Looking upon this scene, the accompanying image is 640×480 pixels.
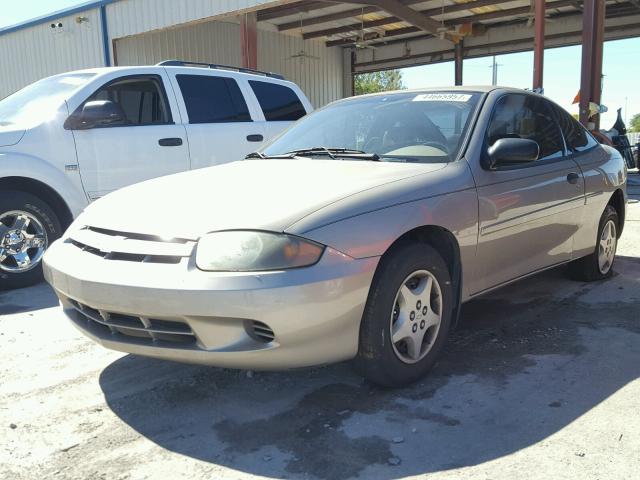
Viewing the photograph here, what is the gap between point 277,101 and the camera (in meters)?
6.86

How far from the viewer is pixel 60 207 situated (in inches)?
206

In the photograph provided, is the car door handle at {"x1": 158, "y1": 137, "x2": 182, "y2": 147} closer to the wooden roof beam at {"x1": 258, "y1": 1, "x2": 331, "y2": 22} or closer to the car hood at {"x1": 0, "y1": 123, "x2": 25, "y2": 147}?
the car hood at {"x1": 0, "y1": 123, "x2": 25, "y2": 147}

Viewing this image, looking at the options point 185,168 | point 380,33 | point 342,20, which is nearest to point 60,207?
point 185,168

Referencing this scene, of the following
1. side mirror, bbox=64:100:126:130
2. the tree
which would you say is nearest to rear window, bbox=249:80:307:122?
side mirror, bbox=64:100:126:130

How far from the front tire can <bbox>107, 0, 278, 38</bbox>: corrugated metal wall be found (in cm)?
A: 970

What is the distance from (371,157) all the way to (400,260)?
0.87 m

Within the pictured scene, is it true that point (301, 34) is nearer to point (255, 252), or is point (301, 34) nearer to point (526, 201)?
point (526, 201)

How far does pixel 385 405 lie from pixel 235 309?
2.93 feet

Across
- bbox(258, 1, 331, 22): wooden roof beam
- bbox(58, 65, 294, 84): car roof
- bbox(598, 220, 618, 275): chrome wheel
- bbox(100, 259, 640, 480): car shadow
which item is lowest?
bbox(100, 259, 640, 480): car shadow

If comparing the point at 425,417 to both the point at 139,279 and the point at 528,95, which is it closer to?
the point at 139,279

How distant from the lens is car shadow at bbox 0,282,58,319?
453 centimetres

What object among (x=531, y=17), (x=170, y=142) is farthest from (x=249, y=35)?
(x=170, y=142)

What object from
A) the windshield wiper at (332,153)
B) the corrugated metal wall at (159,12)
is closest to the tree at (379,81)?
the corrugated metal wall at (159,12)

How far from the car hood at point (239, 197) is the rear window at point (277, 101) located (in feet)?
10.8
